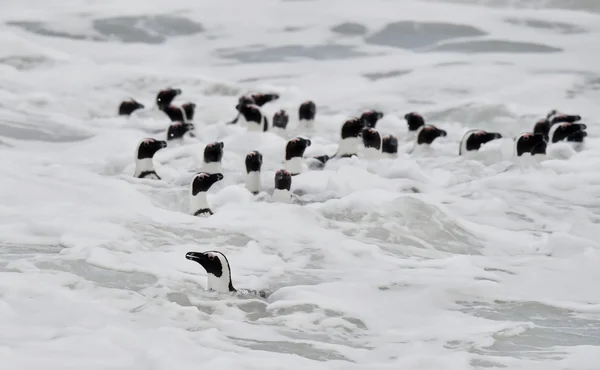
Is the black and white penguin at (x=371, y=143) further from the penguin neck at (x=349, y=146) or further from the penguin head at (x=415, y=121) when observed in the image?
the penguin head at (x=415, y=121)

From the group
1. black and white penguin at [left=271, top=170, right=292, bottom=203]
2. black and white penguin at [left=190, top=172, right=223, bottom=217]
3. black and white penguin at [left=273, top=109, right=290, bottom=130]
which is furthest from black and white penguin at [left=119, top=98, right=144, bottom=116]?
black and white penguin at [left=190, top=172, right=223, bottom=217]

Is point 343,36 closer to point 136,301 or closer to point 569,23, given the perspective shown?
point 569,23

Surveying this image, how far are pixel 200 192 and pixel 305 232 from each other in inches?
36.8

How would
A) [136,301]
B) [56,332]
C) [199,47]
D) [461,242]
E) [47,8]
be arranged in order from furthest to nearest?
[47,8] → [199,47] → [461,242] → [136,301] → [56,332]

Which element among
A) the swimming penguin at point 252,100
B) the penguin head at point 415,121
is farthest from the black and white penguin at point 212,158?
the penguin head at point 415,121

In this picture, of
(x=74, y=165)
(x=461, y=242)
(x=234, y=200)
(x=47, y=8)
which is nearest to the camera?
(x=461, y=242)

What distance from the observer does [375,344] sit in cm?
518

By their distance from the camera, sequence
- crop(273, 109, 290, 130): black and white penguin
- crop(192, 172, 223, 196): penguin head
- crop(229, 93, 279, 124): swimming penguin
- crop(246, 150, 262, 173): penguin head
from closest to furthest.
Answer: crop(192, 172, 223, 196): penguin head, crop(246, 150, 262, 173): penguin head, crop(273, 109, 290, 130): black and white penguin, crop(229, 93, 279, 124): swimming penguin

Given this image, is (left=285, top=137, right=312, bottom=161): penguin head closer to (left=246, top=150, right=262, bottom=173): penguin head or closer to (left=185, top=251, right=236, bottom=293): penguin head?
(left=246, top=150, right=262, bottom=173): penguin head

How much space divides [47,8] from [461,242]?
1675 centimetres

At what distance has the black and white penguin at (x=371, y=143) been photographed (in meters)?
10.3

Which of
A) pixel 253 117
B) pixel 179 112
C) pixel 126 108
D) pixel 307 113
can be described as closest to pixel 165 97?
pixel 126 108

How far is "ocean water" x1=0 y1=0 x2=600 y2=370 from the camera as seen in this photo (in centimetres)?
505

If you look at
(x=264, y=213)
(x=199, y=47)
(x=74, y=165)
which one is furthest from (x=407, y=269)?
(x=199, y=47)
